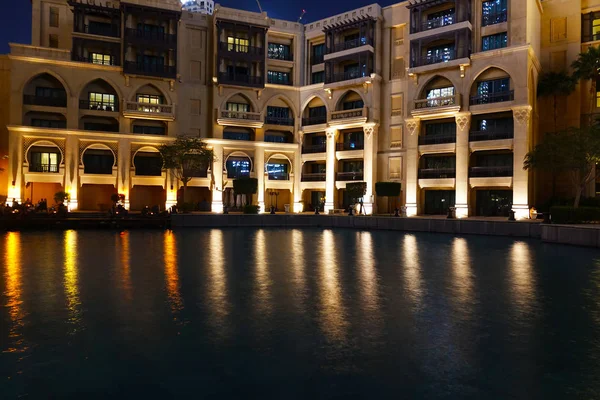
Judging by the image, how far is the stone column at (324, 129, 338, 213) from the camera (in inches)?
2072

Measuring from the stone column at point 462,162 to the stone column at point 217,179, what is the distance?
2554cm

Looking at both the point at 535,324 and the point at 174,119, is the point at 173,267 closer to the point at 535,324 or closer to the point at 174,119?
the point at 535,324

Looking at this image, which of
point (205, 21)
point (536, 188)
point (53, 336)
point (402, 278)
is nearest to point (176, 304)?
point (53, 336)

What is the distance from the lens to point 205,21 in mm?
53375

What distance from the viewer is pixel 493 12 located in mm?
43344

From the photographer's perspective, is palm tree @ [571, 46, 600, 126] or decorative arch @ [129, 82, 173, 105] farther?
decorative arch @ [129, 82, 173, 105]

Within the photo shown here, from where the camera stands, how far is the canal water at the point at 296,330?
19.9 feet

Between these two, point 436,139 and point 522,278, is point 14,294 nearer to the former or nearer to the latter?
point 522,278

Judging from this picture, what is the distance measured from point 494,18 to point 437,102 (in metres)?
9.15

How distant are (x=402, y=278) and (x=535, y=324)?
5.17 m

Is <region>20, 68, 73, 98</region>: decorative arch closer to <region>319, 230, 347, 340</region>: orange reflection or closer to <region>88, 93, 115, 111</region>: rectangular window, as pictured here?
<region>88, 93, 115, 111</region>: rectangular window

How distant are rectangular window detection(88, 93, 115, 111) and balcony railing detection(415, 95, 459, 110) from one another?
32861mm

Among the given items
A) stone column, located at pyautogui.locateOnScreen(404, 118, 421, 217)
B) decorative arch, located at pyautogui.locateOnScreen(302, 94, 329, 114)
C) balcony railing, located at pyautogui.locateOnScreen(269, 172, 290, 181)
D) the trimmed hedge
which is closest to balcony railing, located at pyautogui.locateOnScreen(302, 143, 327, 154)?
balcony railing, located at pyautogui.locateOnScreen(269, 172, 290, 181)

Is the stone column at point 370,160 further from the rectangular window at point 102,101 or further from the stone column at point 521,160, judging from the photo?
the rectangular window at point 102,101
